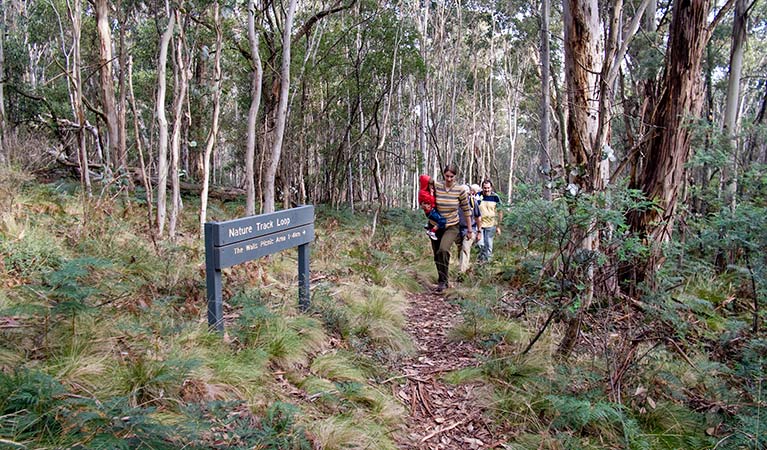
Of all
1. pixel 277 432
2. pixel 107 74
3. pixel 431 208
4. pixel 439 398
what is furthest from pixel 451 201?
pixel 107 74

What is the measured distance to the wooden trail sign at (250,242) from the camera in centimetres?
389

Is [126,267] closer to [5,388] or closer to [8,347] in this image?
[8,347]

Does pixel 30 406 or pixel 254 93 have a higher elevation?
pixel 254 93

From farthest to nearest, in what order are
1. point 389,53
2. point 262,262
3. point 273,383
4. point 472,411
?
1. point 389,53
2. point 262,262
3. point 472,411
4. point 273,383

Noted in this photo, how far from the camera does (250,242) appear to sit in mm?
4246

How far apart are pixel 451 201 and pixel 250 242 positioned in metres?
3.76

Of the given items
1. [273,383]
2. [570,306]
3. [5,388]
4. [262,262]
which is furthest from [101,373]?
[262,262]

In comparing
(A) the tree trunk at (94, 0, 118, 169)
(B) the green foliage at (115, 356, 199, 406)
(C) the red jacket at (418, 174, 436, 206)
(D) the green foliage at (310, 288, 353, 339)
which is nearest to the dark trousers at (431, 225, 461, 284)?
(C) the red jacket at (418, 174, 436, 206)

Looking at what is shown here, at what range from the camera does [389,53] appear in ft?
45.5

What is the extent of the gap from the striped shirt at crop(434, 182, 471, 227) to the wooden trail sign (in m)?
2.61

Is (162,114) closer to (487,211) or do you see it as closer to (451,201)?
(451,201)

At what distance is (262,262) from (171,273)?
1679 millimetres

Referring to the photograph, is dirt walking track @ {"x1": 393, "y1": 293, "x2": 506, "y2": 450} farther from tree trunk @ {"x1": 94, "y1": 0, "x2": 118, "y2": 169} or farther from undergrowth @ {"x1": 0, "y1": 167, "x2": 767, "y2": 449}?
tree trunk @ {"x1": 94, "y1": 0, "x2": 118, "y2": 169}

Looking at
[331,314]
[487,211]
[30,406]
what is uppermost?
[487,211]
